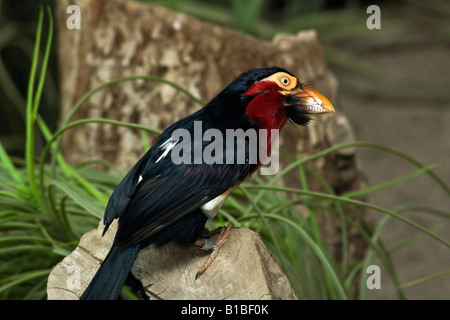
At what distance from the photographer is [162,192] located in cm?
86

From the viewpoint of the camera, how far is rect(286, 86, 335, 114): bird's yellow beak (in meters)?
0.91

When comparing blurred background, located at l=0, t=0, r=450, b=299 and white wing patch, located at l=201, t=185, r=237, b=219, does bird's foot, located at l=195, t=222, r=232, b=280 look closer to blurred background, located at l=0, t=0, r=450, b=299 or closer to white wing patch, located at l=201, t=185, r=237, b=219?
white wing patch, located at l=201, t=185, r=237, b=219

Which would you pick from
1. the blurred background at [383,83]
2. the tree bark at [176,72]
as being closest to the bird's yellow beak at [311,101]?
the tree bark at [176,72]

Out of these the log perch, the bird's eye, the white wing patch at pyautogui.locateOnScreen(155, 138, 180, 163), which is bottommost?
the log perch

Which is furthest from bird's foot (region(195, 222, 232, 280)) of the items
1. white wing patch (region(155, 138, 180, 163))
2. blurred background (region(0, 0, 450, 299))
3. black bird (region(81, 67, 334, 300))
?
blurred background (region(0, 0, 450, 299))

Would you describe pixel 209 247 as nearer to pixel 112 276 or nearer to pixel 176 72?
pixel 112 276

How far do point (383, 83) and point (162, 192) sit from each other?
7.05 ft

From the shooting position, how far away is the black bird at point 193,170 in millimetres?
841

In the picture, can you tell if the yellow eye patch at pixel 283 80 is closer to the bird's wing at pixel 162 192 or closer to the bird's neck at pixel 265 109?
the bird's neck at pixel 265 109

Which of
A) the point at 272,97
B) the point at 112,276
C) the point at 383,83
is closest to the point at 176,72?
the point at 272,97

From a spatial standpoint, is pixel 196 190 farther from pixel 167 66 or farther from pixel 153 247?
pixel 167 66

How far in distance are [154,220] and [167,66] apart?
3.21 ft

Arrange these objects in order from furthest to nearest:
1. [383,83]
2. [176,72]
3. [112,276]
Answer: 1. [383,83]
2. [176,72]
3. [112,276]

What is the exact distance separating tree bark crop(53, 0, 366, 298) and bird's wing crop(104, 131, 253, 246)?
0.84 metres
